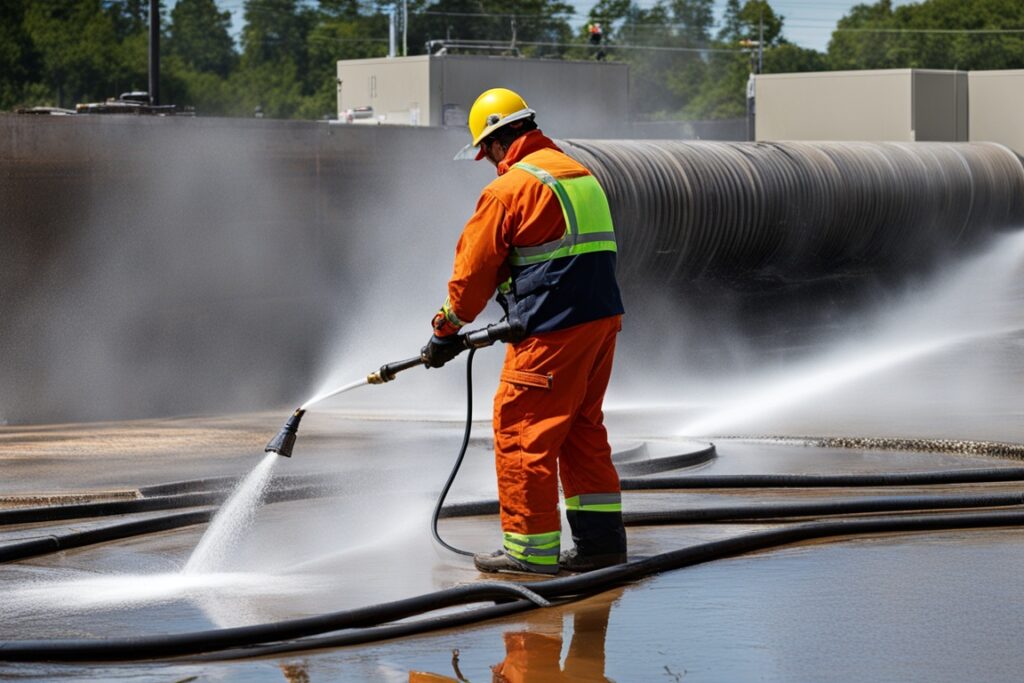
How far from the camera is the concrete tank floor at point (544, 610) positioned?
4.64 meters

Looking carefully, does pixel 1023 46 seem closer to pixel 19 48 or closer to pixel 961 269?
pixel 19 48

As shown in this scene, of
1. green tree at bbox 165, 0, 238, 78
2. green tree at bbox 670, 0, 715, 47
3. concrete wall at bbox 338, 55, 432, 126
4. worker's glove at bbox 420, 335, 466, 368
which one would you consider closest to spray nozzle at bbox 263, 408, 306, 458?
worker's glove at bbox 420, 335, 466, 368

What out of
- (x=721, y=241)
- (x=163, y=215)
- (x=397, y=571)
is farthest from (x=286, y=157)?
(x=397, y=571)

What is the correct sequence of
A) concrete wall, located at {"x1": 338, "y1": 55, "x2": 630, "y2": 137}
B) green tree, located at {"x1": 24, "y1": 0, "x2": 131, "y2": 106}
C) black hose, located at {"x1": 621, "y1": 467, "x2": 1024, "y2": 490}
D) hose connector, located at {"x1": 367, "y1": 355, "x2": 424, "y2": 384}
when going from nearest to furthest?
1. hose connector, located at {"x1": 367, "y1": 355, "x2": 424, "y2": 384}
2. black hose, located at {"x1": 621, "y1": 467, "x2": 1024, "y2": 490}
3. concrete wall, located at {"x1": 338, "y1": 55, "x2": 630, "y2": 137}
4. green tree, located at {"x1": 24, "y1": 0, "x2": 131, "y2": 106}

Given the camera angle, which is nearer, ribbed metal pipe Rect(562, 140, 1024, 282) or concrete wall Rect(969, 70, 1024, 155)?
ribbed metal pipe Rect(562, 140, 1024, 282)

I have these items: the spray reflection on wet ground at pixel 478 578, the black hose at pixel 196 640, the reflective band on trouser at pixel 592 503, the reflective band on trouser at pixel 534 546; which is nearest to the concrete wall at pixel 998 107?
the spray reflection on wet ground at pixel 478 578

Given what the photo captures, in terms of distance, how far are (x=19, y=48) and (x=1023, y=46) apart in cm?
6215

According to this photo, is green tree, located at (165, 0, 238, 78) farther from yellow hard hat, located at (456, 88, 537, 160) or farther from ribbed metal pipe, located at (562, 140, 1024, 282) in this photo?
yellow hard hat, located at (456, 88, 537, 160)

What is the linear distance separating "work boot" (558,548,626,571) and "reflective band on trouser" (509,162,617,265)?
3.80ft

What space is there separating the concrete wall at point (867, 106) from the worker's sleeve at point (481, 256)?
22.0m

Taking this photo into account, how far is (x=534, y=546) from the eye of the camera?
5.82 metres

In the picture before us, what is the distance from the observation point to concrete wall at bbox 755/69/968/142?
26.6 m

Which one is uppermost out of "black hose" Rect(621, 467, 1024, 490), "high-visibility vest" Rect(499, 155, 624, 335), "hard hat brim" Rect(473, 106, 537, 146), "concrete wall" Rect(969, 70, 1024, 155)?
"concrete wall" Rect(969, 70, 1024, 155)

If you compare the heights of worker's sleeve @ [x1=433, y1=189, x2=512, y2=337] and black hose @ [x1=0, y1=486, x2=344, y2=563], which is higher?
worker's sleeve @ [x1=433, y1=189, x2=512, y2=337]
